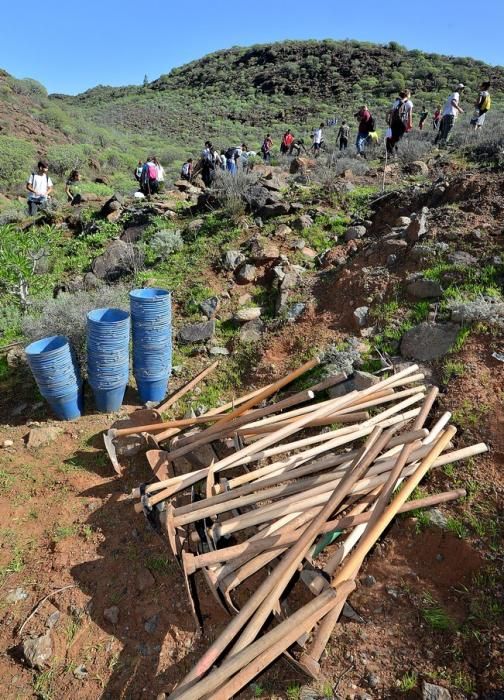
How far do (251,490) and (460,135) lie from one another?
13.5 meters

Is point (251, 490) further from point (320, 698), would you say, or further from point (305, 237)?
point (305, 237)

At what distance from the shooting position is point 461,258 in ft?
16.7

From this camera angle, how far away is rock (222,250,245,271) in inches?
266

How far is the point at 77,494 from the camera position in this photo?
3.61 m

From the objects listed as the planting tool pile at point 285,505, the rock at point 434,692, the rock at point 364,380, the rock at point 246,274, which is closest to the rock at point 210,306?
the rock at point 246,274

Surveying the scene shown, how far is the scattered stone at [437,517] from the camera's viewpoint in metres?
2.79

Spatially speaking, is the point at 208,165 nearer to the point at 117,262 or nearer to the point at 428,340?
the point at 117,262

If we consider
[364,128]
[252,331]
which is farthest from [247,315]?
[364,128]

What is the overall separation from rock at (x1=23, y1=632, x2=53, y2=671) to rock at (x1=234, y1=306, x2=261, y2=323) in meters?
3.85

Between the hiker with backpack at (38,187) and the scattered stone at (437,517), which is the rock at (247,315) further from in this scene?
the hiker with backpack at (38,187)

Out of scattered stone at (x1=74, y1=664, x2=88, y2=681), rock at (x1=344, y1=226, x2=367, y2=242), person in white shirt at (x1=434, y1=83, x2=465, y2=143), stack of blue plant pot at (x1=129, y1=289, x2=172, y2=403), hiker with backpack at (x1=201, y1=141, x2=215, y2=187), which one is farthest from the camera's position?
hiker with backpack at (x1=201, y1=141, x2=215, y2=187)

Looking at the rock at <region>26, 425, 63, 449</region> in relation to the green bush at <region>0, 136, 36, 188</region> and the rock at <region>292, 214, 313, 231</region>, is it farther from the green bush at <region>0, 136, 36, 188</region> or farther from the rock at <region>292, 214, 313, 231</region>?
the green bush at <region>0, 136, 36, 188</region>

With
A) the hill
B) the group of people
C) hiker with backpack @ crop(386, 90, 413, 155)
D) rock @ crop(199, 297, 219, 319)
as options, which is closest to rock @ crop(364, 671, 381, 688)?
rock @ crop(199, 297, 219, 319)

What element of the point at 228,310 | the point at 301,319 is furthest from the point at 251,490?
the point at 228,310
